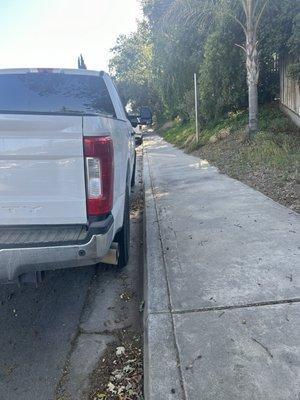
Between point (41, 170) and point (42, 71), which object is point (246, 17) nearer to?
point (42, 71)

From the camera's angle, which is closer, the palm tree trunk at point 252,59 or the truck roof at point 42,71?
the truck roof at point 42,71

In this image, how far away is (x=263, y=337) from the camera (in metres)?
2.69

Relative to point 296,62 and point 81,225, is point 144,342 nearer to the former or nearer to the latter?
point 81,225

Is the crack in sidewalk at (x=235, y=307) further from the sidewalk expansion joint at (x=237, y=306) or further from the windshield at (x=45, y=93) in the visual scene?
the windshield at (x=45, y=93)

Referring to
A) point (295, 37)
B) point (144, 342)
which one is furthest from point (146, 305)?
point (295, 37)

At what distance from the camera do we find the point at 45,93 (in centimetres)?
466

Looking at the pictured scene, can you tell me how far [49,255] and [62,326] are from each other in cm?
88

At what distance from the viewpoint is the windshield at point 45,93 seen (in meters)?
4.65

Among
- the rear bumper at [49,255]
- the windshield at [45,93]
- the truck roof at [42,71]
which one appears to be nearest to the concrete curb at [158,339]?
the rear bumper at [49,255]

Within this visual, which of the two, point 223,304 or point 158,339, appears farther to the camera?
point 223,304


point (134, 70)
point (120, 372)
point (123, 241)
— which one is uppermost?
point (134, 70)

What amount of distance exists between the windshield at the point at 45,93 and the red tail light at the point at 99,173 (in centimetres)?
191

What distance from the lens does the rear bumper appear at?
2.76 meters

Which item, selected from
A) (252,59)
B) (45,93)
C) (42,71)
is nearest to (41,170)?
(45,93)
